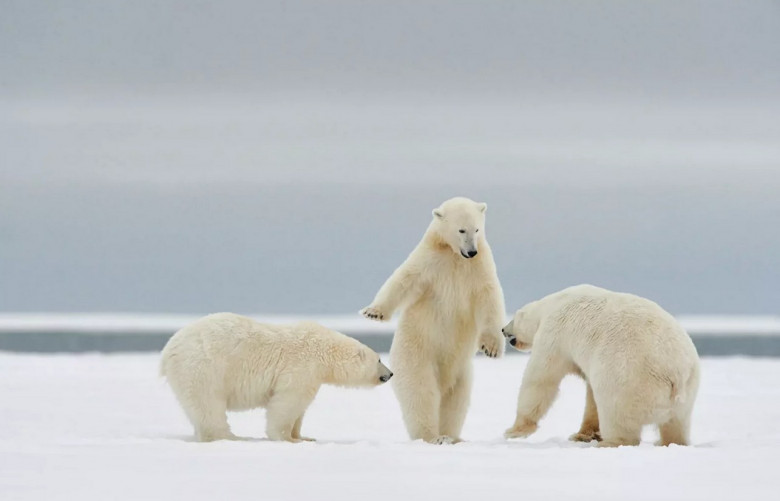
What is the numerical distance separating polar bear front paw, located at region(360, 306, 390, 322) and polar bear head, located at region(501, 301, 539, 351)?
0.70m

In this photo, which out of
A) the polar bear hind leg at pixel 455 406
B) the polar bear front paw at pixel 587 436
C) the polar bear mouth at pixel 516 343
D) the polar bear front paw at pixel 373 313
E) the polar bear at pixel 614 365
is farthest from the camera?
the polar bear hind leg at pixel 455 406

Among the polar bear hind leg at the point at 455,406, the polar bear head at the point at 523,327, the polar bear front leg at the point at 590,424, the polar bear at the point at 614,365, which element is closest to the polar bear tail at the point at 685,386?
the polar bear at the point at 614,365

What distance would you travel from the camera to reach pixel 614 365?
19.2 ft

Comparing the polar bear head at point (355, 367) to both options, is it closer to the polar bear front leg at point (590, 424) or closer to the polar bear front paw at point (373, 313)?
the polar bear front paw at point (373, 313)

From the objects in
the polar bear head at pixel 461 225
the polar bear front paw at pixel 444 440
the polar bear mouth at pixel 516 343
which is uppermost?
the polar bear head at pixel 461 225

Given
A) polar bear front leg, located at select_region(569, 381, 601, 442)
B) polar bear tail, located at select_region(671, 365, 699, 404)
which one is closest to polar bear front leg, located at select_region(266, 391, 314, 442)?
polar bear front leg, located at select_region(569, 381, 601, 442)

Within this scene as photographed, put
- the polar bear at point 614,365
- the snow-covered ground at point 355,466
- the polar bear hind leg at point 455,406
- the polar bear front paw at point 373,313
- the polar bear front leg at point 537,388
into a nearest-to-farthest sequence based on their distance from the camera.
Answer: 1. the snow-covered ground at point 355,466
2. the polar bear at point 614,365
3. the polar bear front leg at point 537,388
4. the polar bear front paw at point 373,313
5. the polar bear hind leg at point 455,406

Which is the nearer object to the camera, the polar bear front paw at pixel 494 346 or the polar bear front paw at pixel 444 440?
the polar bear front paw at pixel 444 440

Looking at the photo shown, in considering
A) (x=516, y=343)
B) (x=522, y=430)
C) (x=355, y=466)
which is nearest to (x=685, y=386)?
(x=522, y=430)

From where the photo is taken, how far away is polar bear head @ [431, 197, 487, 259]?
6.71 meters

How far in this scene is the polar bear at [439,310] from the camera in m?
6.80

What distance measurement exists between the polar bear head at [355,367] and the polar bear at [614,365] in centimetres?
96

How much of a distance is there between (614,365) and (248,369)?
2.03 metres

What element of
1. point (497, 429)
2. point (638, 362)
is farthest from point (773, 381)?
point (638, 362)
